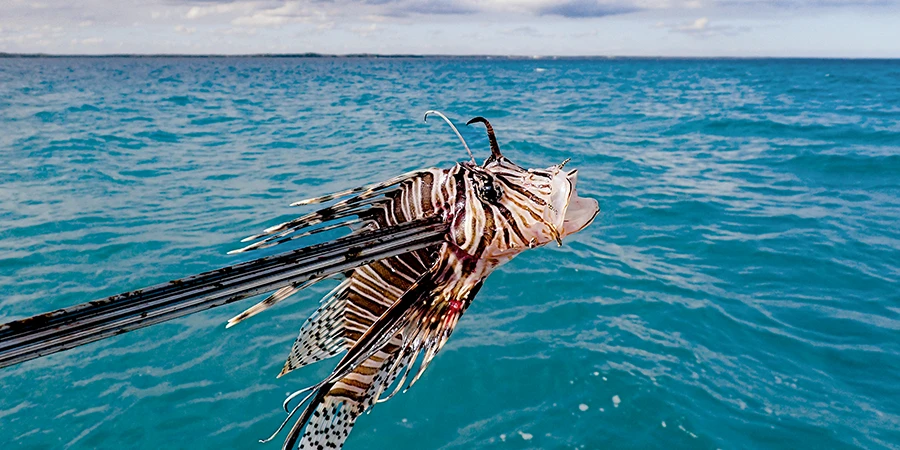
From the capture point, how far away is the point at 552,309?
8438 mm

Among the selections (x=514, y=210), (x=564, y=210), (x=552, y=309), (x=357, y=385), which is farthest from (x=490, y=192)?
(x=552, y=309)

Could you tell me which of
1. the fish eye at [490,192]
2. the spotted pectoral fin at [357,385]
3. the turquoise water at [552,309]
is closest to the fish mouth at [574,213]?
the fish eye at [490,192]

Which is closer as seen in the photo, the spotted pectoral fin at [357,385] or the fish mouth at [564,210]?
the spotted pectoral fin at [357,385]

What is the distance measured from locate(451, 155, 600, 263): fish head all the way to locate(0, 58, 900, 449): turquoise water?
4.31 m

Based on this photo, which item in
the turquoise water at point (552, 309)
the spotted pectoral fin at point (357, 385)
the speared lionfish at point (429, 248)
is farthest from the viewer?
the turquoise water at point (552, 309)

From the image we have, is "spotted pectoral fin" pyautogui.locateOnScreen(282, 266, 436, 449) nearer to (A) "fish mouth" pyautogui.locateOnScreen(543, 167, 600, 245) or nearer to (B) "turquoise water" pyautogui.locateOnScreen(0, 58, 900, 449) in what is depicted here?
(A) "fish mouth" pyautogui.locateOnScreen(543, 167, 600, 245)

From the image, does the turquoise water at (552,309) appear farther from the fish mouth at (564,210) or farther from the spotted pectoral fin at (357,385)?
the fish mouth at (564,210)

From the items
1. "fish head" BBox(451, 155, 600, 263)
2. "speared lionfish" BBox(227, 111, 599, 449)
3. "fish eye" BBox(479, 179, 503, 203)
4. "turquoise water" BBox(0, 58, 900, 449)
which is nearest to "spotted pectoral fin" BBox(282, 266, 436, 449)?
"speared lionfish" BBox(227, 111, 599, 449)

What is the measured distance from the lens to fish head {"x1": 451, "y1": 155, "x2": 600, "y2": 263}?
195 centimetres

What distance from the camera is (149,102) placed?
38938 millimetres

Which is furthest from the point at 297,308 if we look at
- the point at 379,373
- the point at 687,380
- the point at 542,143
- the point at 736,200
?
the point at 542,143

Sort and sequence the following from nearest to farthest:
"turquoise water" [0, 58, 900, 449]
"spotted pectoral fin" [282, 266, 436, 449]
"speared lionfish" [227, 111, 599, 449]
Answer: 1. "spotted pectoral fin" [282, 266, 436, 449]
2. "speared lionfish" [227, 111, 599, 449]
3. "turquoise water" [0, 58, 900, 449]

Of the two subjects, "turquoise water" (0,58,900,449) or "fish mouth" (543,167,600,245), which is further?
"turquoise water" (0,58,900,449)

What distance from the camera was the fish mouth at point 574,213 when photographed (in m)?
2.00
